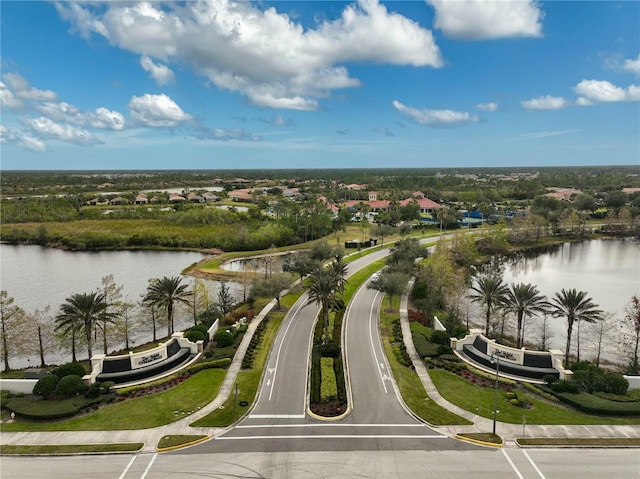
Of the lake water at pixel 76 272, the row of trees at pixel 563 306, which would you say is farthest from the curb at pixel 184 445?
the row of trees at pixel 563 306

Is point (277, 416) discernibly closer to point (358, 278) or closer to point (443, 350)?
point (443, 350)

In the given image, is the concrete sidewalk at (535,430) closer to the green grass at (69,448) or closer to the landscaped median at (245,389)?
the landscaped median at (245,389)

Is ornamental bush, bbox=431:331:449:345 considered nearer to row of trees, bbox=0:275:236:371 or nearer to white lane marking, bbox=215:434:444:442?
white lane marking, bbox=215:434:444:442

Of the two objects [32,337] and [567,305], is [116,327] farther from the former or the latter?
[567,305]

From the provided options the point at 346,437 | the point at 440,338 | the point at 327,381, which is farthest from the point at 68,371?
the point at 440,338

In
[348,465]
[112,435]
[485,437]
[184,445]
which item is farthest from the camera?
[112,435]

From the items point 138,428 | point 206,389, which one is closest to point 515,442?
point 206,389
